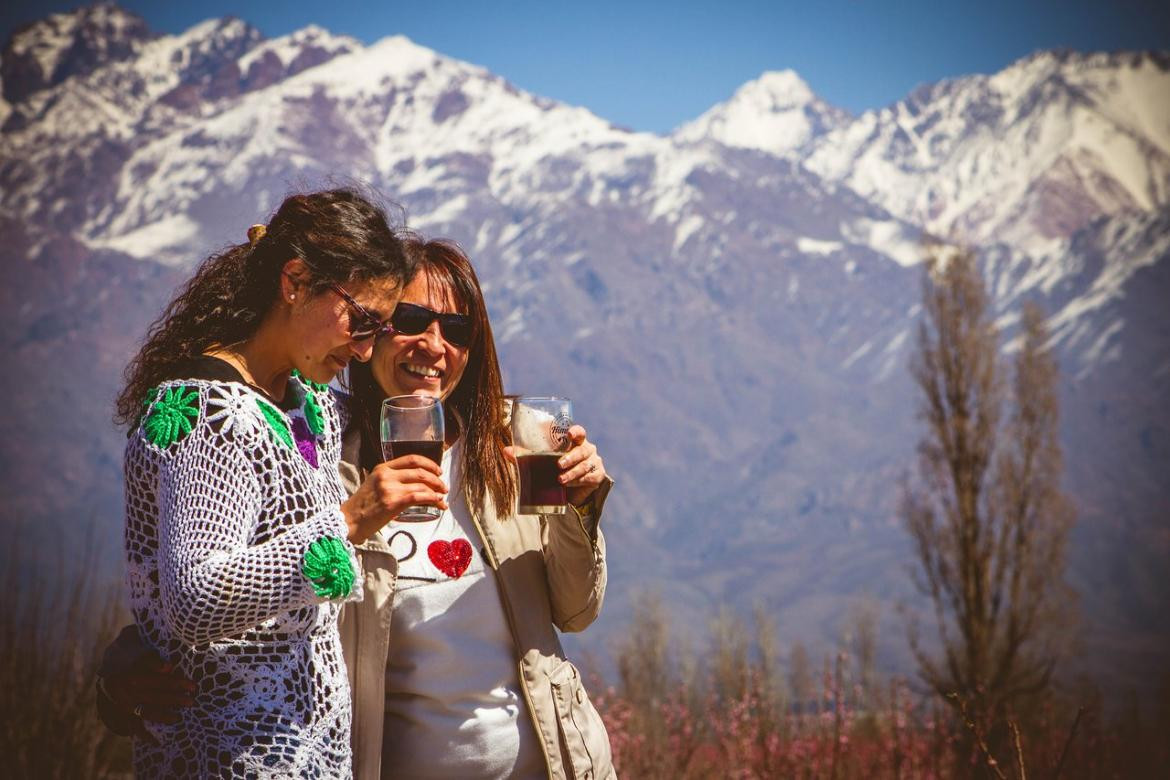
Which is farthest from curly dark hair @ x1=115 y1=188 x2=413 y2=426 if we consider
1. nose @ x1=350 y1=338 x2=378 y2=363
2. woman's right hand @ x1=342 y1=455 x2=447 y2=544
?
woman's right hand @ x1=342 y1=455 x2=447 y2=544

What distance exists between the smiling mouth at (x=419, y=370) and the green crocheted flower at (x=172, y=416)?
0.88 m

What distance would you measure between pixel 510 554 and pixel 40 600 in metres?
5.96

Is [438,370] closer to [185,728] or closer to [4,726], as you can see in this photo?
[185,728]

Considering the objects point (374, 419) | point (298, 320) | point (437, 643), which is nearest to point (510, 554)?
point (437, 643)

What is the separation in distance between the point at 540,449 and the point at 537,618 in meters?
0.39

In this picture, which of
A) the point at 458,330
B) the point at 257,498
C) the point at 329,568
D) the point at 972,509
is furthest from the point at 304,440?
the point at 972,509

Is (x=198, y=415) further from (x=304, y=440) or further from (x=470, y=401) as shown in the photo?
(x=470, y=401)

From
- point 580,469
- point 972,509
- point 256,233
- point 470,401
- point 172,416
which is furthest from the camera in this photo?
point 972,509

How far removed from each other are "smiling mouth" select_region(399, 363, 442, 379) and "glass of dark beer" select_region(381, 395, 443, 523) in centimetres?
42

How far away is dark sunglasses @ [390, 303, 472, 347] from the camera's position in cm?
305

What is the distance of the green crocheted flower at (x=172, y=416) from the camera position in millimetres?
2158

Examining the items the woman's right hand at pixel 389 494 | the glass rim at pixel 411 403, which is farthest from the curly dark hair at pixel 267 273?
the woman's right hand at pixel 389 494

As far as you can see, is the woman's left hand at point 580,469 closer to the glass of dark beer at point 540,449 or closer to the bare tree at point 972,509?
the glass of dark beer at point 540,449

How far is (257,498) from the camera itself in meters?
2.21
